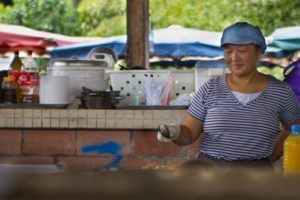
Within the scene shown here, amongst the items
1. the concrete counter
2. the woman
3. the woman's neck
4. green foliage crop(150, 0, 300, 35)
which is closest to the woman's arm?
the woman

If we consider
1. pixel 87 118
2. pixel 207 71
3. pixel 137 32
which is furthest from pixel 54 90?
pixel 137 32

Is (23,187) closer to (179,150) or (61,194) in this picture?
(61,194)

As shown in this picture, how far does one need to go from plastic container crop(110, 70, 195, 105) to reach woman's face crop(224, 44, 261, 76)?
0.94 metres

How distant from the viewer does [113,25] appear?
70.0 feet

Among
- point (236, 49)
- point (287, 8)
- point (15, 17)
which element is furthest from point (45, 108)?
point (15, 17)

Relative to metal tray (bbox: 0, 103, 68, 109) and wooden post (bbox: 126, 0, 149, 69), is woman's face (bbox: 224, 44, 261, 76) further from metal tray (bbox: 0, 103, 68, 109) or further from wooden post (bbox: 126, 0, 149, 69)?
wooden post (bbox: 126, 0, 149, 69)

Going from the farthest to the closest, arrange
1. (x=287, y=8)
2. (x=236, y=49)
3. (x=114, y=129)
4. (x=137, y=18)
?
1. (x=287, y=8)
2. (x=137, y=18)
3. (x=114, y=129)
4. (x=236, y=49)

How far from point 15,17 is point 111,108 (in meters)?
18.8

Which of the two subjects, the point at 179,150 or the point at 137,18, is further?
the point at 137,18

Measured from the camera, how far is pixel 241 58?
3.39 meters

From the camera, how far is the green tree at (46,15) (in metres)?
22.1

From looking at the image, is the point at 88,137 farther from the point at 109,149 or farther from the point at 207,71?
the point at 207,71

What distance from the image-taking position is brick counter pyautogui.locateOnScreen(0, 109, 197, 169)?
4012 mm

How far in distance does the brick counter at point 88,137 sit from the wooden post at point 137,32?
8.54 feet
